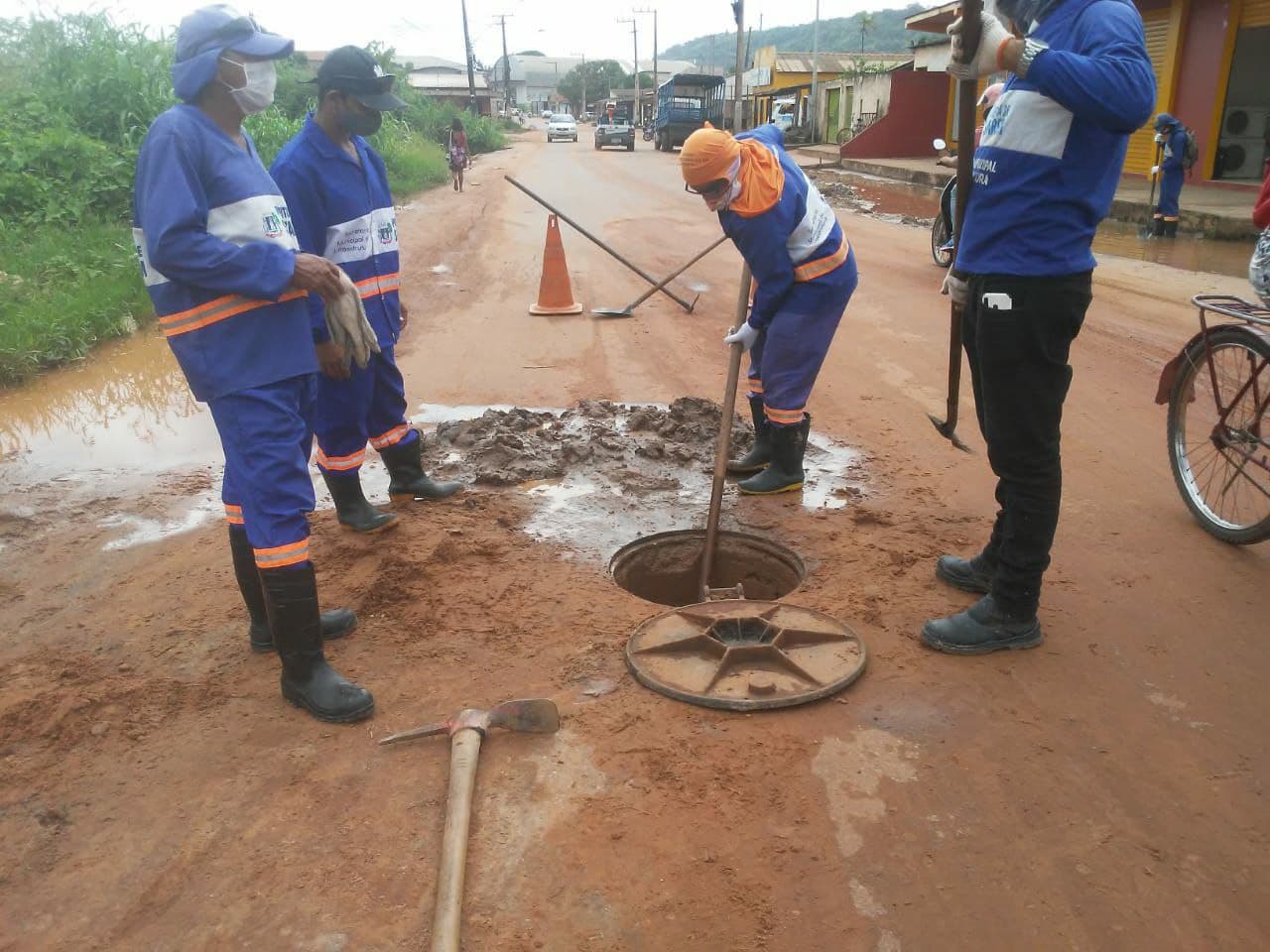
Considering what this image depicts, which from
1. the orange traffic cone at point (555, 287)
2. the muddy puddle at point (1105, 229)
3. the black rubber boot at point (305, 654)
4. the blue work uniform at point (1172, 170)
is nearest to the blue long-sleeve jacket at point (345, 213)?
the black rubber boot at point (305, 654)

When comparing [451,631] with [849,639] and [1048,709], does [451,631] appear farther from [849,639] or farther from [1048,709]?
[1048,709]

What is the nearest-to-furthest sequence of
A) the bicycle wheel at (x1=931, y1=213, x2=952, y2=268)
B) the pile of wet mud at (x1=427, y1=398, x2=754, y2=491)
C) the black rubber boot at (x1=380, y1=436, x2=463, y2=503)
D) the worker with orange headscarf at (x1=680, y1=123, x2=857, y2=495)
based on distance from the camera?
the worker with orange headscarf at (x1=680, y1=123, x2=857, y2=495), the black rubber boot at (x1=380, y1=436, x2=463, y2=503), the pile of wet mud at (x1=427, y1=398, x2=754, y2=491), the bicycle wheel at (x1=931, y1=213, x2=952, y2=268)

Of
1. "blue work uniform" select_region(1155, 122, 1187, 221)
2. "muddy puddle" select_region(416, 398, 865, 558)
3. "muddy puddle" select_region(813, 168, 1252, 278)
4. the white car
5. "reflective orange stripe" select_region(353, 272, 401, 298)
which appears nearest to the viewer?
"reflective orange stripe" select_region(353, 272, 401, 298)

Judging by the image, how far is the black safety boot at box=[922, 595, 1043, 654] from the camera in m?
3.09

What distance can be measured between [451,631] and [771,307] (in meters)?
2.11

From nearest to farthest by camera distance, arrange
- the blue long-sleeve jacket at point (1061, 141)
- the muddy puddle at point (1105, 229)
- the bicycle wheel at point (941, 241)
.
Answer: the blue long-sleeve jacket at point (1061, 141)
the bicycle wheel at point (941, 241)
the muddy puddle at point (1105, 229)

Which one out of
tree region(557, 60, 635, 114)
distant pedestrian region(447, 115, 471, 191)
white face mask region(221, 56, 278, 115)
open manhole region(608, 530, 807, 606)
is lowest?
open manhole region(608, 530, 807, 606)

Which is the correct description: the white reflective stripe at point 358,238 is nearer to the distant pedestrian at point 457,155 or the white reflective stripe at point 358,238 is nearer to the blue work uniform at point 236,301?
the blue work uniform at point 236,301

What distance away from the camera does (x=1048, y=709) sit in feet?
9.19

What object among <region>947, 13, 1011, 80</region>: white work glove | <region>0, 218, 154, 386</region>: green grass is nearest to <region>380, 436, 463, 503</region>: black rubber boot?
<region>947, 13, 1011, 80</region>: white work glove

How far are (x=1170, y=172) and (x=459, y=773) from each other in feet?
41.7

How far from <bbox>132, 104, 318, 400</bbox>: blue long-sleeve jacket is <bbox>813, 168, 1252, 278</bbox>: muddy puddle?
995 cm

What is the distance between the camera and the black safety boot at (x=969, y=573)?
3479mm

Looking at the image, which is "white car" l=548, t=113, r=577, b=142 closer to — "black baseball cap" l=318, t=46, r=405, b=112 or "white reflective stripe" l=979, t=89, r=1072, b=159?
"black baseball cap" l=318, t=46, r=405, b=112
